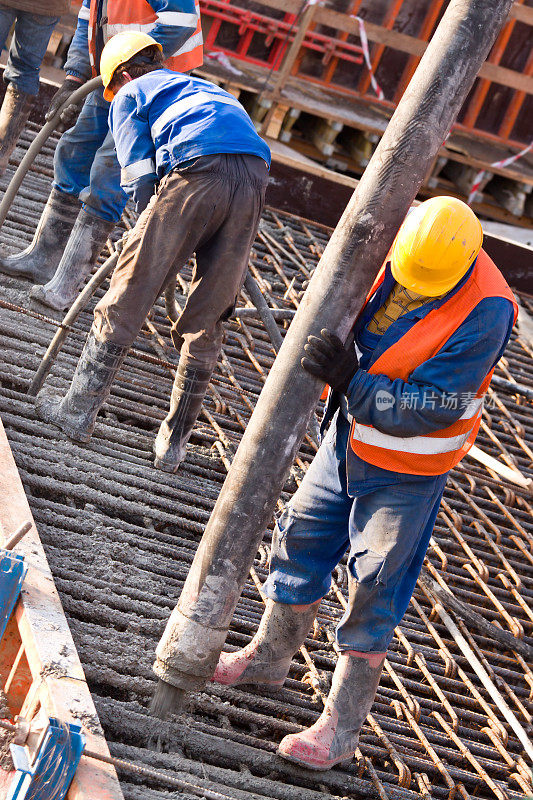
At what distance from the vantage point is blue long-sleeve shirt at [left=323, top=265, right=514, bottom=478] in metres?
3.14

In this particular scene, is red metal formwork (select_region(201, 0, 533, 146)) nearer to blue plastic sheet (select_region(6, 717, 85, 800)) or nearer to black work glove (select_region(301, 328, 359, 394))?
black work glove (select_region(301, 328, 359, 394))

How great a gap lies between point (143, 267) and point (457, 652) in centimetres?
218

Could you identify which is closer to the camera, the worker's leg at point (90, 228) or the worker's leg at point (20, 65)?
the worker's leg at point (90, 228)

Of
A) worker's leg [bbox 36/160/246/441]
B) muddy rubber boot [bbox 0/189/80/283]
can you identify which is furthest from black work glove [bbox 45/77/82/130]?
worker's leg [bbox 36/160/246/441]

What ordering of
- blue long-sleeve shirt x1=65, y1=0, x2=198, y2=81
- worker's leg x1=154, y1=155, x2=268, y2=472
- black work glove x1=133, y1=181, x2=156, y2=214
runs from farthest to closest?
1. blue long-sleeve shirt x1=65, y1=0, x2=198, y2=81
2. black work glove x1=133, y1=181, x2=156, y2=214
3. worker's leg x1=154, y1=155, x2=268, y2=472

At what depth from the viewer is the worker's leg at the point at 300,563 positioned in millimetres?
3553

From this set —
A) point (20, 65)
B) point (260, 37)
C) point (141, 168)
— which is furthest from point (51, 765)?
point (260, 37)

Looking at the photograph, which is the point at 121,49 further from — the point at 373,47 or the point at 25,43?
the point at 373,47

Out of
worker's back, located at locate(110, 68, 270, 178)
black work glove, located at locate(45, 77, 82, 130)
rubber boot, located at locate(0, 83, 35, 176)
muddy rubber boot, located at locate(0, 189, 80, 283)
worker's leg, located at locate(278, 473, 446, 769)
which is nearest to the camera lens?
worker's leg, located at locate(278, 473, 446, 769)

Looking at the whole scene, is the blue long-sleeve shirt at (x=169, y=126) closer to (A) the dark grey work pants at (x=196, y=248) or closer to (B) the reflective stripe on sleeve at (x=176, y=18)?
(A) the dark grey work pants at (x=196, y=248)

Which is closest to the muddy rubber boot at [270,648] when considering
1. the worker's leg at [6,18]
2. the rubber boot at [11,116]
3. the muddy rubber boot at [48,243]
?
the muddy rubber boot at [48,243]

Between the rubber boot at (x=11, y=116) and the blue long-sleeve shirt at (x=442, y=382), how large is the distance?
12.2 feet

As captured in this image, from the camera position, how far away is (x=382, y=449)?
3303mm

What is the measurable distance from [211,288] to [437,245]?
4.99 ft
